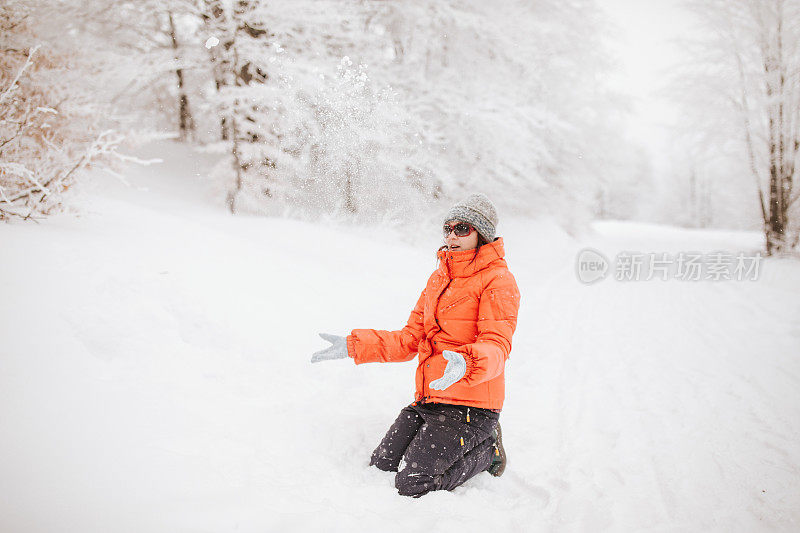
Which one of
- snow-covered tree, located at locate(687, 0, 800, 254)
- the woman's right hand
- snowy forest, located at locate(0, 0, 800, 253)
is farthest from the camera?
snow-covered tree, located at locate(687, 0, 800, 254)

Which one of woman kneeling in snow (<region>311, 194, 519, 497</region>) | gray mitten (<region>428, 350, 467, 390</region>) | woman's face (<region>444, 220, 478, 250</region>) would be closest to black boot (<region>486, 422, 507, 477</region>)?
woman kneeling in snow (<region>311, 194, 519, 497</region>)

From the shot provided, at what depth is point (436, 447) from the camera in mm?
2295

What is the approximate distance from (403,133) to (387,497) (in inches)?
303

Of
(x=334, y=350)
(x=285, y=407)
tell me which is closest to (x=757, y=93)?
(x=334, y=350)

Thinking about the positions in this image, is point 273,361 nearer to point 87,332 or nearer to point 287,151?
point 87,332

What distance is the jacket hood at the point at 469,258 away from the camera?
240 cm

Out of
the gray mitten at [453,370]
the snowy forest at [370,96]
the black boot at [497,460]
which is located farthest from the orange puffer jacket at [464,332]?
the snowy forest at [370,96]

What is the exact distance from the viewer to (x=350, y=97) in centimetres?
807

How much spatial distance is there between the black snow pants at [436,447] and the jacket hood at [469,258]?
80cm

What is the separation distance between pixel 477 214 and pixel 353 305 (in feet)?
10.1

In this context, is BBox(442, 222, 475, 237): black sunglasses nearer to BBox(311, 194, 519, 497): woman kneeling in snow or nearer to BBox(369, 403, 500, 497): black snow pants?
BBox(311, 194, 519, 497): woman kneeling in snow

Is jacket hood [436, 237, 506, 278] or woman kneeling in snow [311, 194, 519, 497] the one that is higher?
jacket hood [436, 237, 506, 278]

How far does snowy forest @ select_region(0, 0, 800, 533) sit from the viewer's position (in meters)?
2.18

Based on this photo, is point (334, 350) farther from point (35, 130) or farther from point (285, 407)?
point (35, 130)
